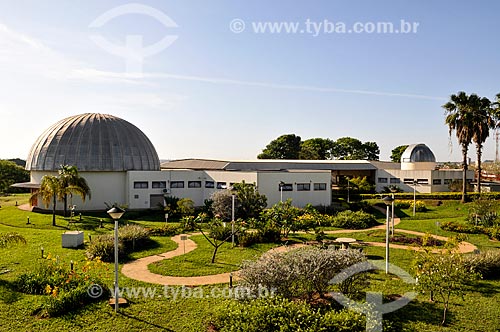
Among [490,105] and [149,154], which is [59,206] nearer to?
[149,154]

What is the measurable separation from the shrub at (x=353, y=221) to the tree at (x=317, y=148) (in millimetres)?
46712

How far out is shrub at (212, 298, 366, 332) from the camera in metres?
9.79

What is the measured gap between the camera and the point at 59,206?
34.7 m

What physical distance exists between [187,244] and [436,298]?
13.7 m

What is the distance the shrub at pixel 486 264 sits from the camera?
52.1 feet

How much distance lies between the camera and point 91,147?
36.8 metres

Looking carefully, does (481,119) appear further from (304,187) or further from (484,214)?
(304,187)

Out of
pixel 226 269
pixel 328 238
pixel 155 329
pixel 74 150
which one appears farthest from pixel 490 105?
pixel 74 150

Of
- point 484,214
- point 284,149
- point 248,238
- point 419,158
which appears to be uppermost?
point 284,149

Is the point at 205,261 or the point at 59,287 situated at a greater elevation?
the point at 59,287

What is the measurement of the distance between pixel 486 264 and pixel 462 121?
81.6 feet

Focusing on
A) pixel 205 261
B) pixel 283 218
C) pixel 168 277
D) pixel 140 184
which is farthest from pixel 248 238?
pixel 140 184

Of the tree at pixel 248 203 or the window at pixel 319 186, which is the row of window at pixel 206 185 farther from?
the tree at pixel 248 203

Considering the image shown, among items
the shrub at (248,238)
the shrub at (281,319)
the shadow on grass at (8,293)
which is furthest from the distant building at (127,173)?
the shrub at (281,319)
